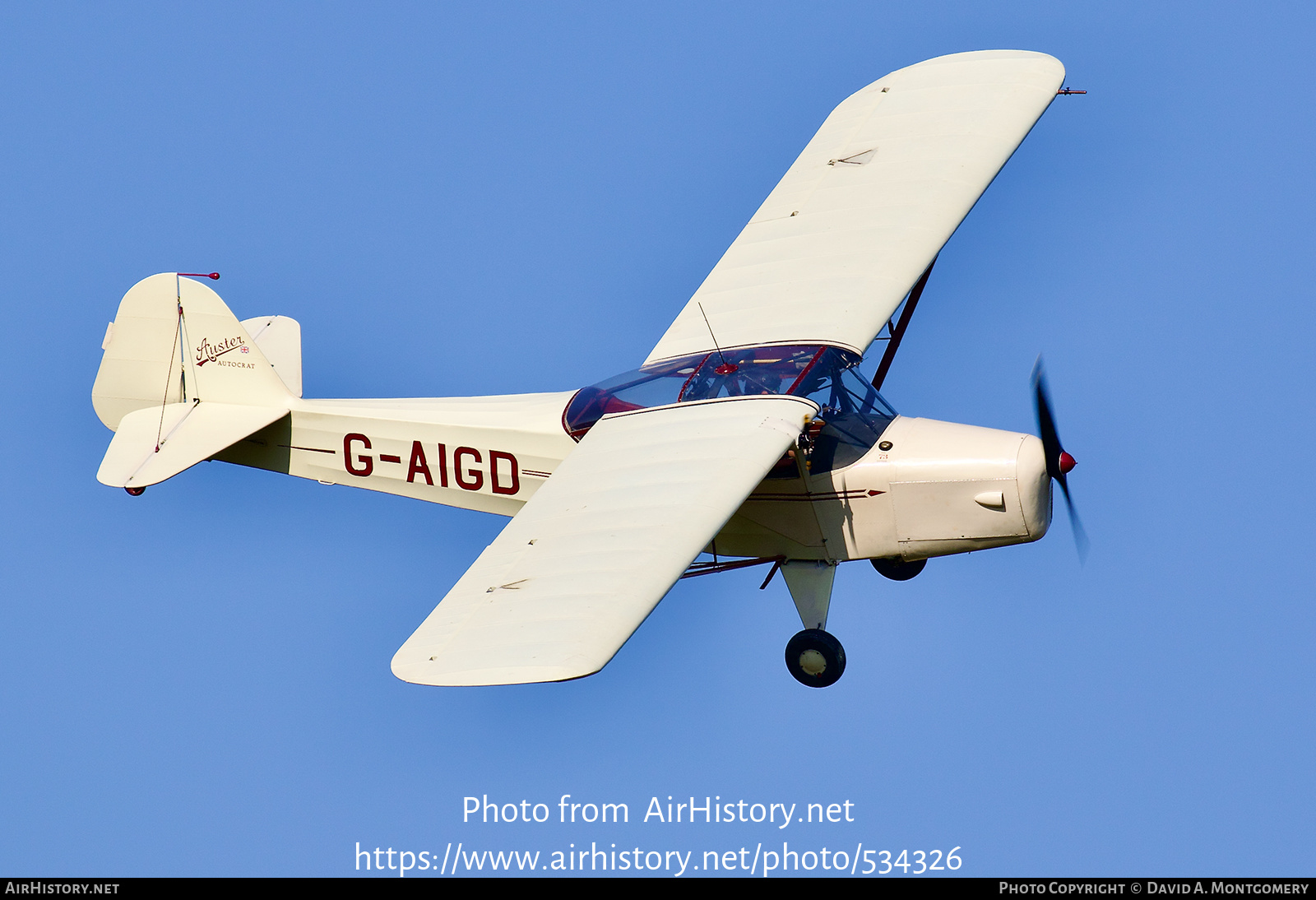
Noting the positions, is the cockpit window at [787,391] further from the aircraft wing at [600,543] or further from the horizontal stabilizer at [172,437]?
the horizontal stabilizer at [172,437]

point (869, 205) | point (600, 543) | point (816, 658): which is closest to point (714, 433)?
point (600, 543)

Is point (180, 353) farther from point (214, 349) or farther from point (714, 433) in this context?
point (714, 433)

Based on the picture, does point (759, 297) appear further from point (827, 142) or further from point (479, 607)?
point (479, 607)

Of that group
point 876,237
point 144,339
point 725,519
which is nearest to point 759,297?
point 876,237

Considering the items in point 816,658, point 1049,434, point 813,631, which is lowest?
point 816,658

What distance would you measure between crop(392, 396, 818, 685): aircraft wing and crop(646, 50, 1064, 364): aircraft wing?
135cm

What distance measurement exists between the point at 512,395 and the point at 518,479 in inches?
36.7

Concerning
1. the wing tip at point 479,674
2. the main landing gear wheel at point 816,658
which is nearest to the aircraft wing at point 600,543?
the wing tip at point 479,674

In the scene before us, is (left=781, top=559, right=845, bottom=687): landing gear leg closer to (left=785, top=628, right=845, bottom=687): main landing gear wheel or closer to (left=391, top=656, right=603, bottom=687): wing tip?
(left=785, top=628, right=845, bottom=687): main landing gear wheel

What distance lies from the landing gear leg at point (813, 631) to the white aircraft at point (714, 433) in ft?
0.07


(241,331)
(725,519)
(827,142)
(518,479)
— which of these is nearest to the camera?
(725,519)

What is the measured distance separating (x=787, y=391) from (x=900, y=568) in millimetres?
2453

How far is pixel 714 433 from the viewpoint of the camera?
1456cm

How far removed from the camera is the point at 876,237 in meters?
17.0
